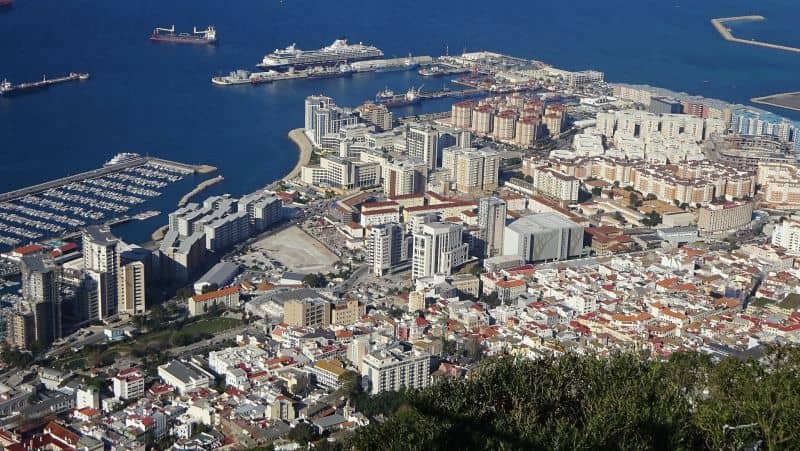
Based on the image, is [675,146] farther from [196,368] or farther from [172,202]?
[196,368]

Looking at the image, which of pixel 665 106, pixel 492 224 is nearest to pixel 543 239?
pixel 492 224

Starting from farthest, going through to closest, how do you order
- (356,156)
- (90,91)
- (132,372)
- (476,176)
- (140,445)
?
(90,91)
(356,156)
(476,176)
(132,372)
(140,445)

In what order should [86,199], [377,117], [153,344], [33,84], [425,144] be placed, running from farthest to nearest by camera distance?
[33,84] < [377,117] < [425,144] < [86,199] < [153,344]

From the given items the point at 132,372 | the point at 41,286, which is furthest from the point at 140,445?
the point at 41,286

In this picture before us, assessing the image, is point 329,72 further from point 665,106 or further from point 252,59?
point 665,106

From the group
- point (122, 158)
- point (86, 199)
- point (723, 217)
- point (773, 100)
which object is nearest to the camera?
point (723, 217)

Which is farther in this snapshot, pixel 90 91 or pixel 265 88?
pixel 265 88

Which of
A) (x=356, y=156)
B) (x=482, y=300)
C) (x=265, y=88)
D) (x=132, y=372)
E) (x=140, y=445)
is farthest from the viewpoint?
(x=265, y=88)

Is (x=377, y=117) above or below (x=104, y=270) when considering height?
above
